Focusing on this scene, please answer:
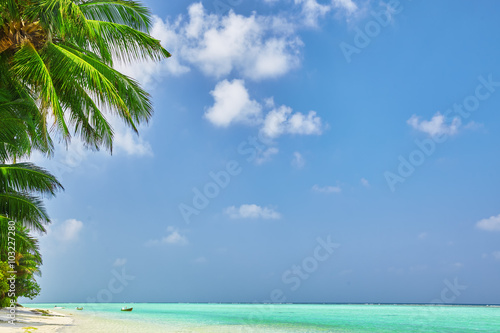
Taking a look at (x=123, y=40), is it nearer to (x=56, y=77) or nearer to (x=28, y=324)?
(x=56, y=77)

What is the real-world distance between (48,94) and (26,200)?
9.71 feet

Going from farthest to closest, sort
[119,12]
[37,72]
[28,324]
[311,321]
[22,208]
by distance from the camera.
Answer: [311,321] → [28,324] → [22,208] → [119,12] → [37,72]

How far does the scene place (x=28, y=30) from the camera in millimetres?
5953

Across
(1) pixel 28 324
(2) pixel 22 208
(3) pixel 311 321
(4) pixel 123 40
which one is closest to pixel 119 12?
(4) pixel 123 40

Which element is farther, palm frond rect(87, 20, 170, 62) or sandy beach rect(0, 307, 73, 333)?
sandy beach rect(0, 307, 73, 333)

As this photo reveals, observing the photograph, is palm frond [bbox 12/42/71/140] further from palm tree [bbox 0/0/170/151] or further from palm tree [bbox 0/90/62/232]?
palm tree [bbox 0/90/62/232]

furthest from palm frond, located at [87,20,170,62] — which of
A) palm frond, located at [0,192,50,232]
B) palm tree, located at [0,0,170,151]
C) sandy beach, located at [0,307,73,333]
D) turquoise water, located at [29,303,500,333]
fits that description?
turquoise water, located at [29,303,500,333]

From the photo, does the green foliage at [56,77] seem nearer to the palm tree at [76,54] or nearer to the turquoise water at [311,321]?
the palm tree at [76,54]

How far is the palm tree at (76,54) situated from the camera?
5.57m

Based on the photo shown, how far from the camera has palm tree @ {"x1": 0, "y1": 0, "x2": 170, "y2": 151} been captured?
5.57 meters

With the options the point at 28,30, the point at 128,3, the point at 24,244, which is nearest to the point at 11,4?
the point at 28,30

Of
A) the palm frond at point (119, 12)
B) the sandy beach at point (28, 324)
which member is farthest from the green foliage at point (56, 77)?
the sandy beach at point (28, 324)

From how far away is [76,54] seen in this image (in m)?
6.00

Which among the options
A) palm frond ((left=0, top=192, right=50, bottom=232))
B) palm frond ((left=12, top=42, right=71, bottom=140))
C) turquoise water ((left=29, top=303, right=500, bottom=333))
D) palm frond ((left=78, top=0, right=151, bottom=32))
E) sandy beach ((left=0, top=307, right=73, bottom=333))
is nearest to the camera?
palm frond ((left=12, top=42, right=71, bottom=140))
